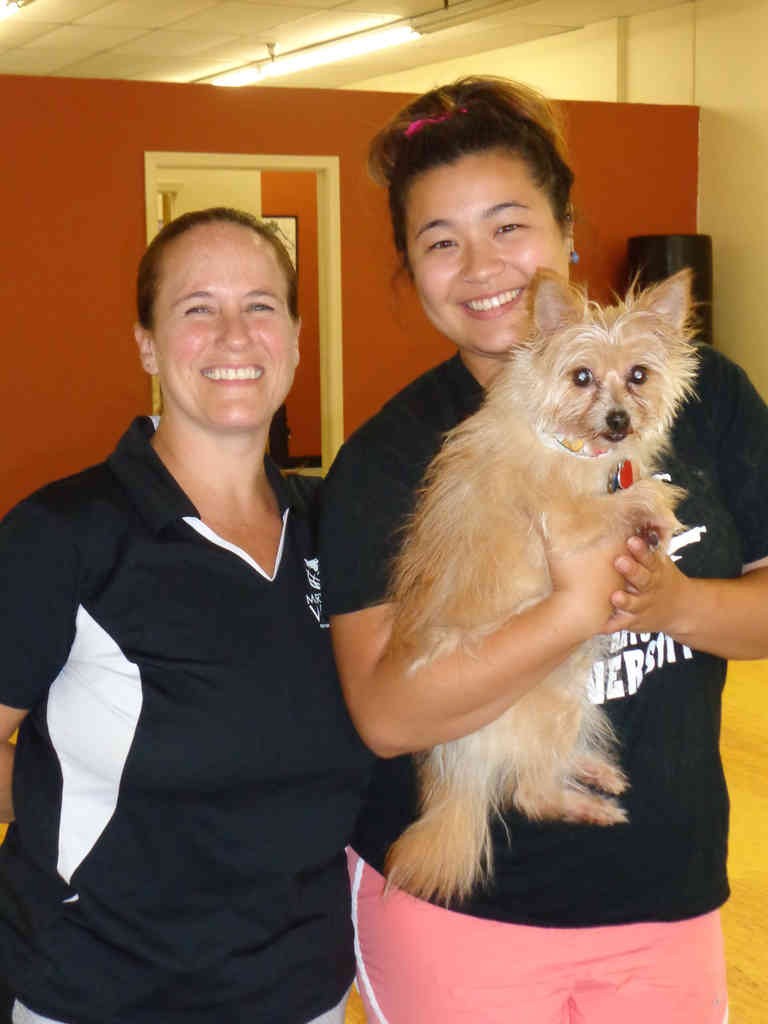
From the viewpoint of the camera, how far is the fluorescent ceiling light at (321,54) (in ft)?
37.8

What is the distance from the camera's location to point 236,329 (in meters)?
1.93

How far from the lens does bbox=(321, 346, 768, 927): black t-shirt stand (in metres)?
1.66

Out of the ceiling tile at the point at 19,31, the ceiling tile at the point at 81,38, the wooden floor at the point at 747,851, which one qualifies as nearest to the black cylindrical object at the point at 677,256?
the wooden floor at the point at 747,851

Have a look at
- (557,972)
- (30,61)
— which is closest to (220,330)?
(557,972)

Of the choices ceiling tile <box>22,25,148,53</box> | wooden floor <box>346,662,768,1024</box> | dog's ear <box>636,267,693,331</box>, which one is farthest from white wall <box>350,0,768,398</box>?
dog's ear <box>636,267,693,331</box>

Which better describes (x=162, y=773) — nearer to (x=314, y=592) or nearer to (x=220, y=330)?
(x=314, y=592)

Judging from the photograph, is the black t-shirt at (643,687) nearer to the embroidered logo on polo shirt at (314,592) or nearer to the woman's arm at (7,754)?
the embroidered logo on polo shirt at (314,592)

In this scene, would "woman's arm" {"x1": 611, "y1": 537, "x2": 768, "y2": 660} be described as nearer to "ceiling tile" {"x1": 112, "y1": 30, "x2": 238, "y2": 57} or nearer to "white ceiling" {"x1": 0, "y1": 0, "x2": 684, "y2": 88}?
"white ceiling" {"x1": 0, "y1": 0, "x2": 684, "y2": 88}

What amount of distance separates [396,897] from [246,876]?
0.75 feet

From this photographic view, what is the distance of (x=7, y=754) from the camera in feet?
6.08

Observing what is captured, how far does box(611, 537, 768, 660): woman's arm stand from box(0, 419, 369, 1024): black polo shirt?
0.51m

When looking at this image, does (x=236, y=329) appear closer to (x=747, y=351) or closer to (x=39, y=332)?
(x=39, y=332)

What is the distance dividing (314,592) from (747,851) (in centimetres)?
304

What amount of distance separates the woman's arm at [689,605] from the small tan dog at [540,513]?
0.43 ft
